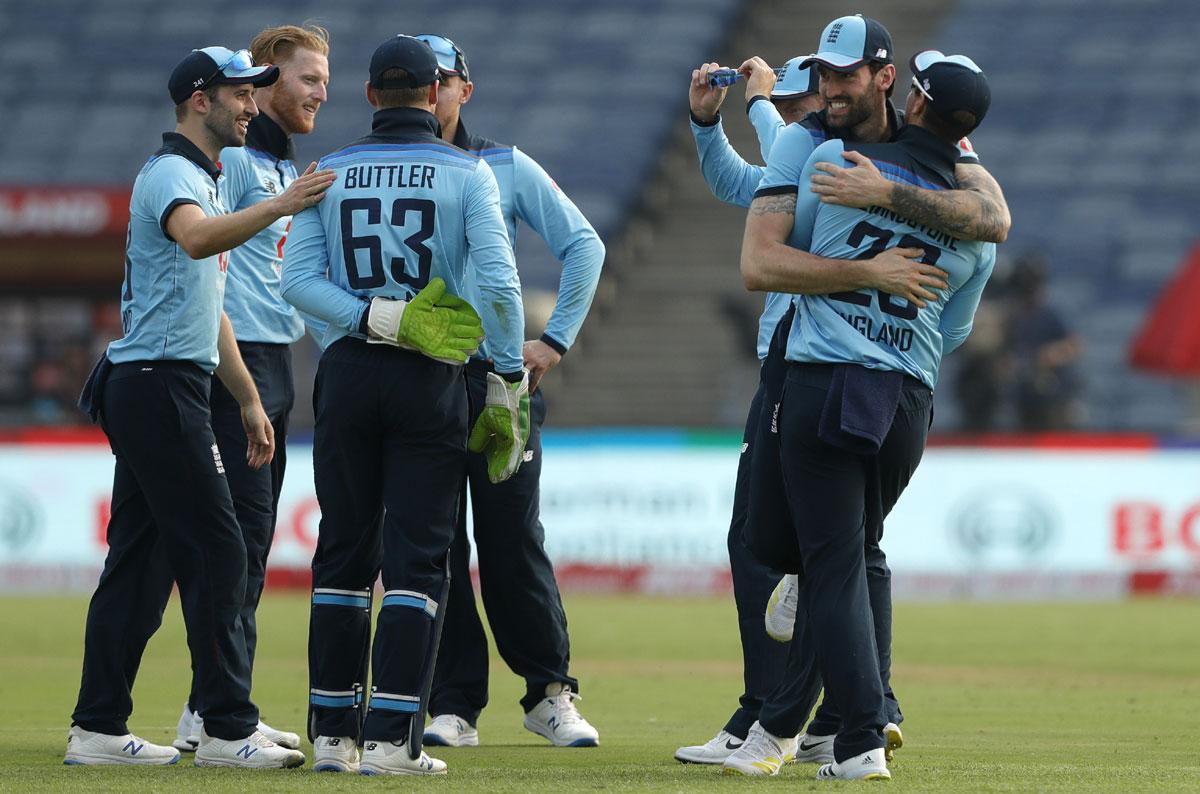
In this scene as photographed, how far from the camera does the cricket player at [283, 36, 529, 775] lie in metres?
6.00

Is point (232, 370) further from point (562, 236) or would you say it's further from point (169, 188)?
point (562, 236)

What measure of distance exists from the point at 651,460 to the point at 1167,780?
34.8 feet

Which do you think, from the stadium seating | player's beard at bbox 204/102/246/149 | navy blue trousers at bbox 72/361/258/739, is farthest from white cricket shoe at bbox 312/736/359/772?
the stadium seating

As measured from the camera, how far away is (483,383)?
725 cm

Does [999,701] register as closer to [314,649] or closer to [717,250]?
[314,649]

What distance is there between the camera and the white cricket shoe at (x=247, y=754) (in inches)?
245

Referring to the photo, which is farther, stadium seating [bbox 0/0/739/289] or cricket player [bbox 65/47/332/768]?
stadium seating [bbox 0/0/739/289]

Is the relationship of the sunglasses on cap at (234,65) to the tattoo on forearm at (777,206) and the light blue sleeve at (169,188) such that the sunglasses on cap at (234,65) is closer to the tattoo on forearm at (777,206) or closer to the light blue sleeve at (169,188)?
the light blue sleeve at (169,188)

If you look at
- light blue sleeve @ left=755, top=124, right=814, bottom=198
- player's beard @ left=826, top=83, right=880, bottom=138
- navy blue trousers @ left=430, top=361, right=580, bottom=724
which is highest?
player's beard @ left=826, top=83, right=880, bottom=138

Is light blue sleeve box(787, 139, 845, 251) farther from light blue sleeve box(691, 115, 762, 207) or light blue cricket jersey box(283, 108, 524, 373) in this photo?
light blue sleeve box(691, 115, 762, 207)

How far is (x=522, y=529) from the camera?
7391 mm

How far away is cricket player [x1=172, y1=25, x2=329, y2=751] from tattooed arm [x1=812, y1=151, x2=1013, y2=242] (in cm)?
238

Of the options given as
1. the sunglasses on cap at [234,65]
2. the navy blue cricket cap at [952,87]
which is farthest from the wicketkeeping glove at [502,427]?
the navy blue cricket cap at [952,87]

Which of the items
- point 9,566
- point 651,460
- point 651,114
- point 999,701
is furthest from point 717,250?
point 999,701
